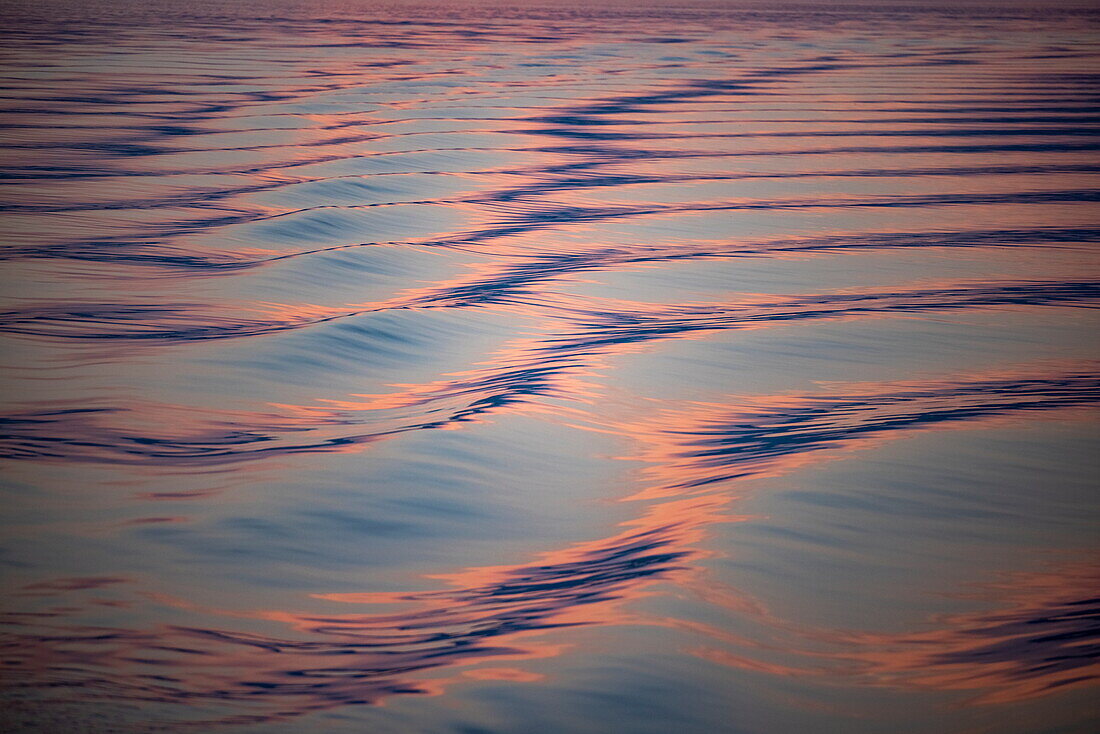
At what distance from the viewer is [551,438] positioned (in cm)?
124

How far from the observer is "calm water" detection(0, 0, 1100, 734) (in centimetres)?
76

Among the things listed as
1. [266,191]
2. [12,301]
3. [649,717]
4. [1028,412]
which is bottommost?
[649,717]

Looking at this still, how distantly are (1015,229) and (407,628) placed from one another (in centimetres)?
191

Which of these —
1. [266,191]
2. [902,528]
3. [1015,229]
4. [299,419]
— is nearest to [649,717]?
[902,528]

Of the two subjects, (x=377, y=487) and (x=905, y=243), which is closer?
(x=377, y=487)

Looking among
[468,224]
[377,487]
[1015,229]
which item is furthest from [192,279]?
[1015,229]

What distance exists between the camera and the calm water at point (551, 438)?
2.49ft

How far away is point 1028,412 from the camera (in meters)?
1.32

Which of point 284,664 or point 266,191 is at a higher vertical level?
point 266,191

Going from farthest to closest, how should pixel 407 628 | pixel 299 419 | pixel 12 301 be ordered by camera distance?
1. pixel 12 301
2. pixel 299 419
3. pixel 407 628

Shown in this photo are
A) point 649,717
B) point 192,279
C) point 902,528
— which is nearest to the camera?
point 649,717

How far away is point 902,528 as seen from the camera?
3.29ft

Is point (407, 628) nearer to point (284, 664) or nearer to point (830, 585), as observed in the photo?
point (284, 664)

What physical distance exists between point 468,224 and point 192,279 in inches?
26.1
